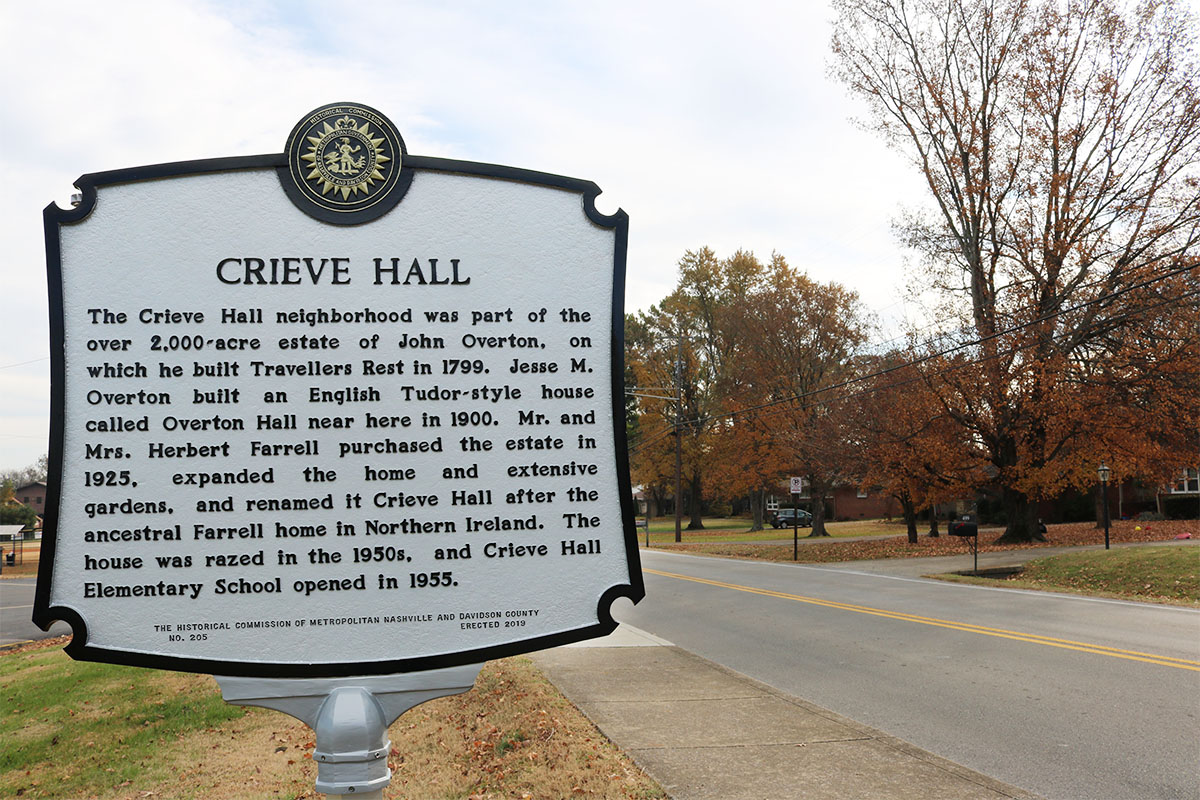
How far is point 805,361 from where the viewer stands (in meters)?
38.1

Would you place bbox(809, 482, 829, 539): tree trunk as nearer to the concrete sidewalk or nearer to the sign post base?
the concrete sidewalk

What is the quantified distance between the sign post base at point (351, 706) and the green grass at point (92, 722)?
3.76m

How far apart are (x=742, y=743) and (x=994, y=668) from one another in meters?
4.44

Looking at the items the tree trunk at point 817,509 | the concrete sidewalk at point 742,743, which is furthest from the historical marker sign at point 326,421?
the tree trunk at point 817,509

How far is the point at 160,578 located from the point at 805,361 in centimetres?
3681

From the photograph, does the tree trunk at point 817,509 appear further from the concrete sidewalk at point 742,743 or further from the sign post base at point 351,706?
the sign post base at point 351,706

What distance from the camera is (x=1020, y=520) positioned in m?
28.1

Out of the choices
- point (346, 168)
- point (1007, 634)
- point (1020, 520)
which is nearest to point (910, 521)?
point (1020, 520)

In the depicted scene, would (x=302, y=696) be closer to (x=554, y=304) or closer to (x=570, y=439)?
(x=570, y=439)

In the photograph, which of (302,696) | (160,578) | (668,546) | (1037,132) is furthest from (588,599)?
(668,546)

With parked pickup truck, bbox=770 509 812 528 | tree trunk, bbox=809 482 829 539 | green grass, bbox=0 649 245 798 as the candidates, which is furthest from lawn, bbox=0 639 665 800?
parked pickup truck, bbox=770 509 812 528

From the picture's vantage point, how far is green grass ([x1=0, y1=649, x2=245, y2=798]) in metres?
5.99

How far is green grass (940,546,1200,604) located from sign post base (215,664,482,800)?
50.0ft

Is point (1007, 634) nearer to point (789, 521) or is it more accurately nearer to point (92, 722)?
point (92, 722)
